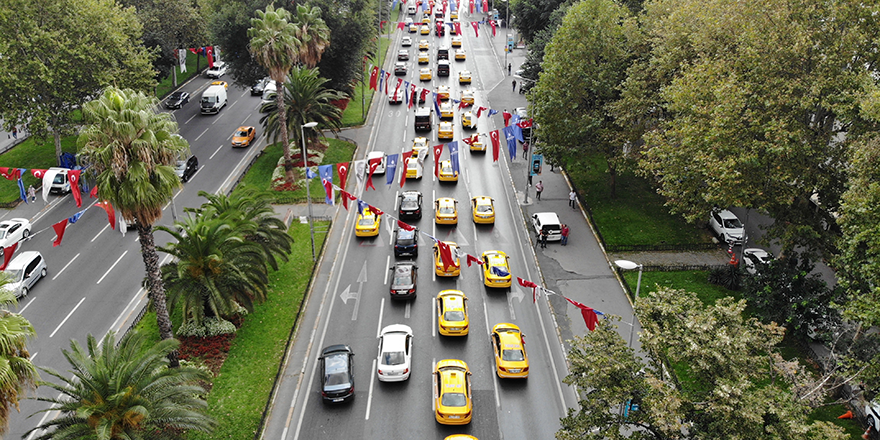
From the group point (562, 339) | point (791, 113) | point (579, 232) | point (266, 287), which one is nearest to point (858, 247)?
point (791, 113)

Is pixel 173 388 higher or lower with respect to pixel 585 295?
higher

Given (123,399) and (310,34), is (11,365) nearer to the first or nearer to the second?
(123,399)

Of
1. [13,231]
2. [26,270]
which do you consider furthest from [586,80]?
[13,231]

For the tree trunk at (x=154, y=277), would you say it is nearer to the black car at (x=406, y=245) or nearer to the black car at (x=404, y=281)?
the black car at (x=404, y=281)

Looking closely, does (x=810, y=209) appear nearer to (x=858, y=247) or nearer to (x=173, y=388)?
(x=858, y=247)

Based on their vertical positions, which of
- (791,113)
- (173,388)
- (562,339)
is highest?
(791,113)

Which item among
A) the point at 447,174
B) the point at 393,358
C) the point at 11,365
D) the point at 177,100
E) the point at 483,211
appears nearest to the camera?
the point at 11,365

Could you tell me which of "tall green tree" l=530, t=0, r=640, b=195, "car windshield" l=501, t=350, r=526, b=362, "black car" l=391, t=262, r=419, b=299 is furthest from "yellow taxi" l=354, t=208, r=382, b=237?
"car windshield" l=501, t=350, r=526, b=362
